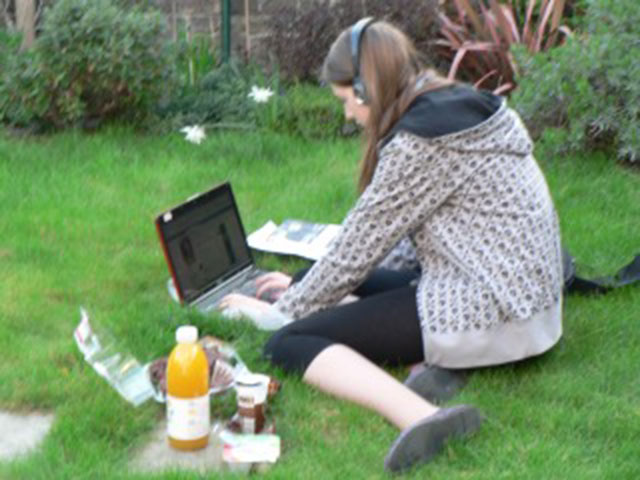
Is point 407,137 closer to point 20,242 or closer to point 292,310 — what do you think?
point 292,310

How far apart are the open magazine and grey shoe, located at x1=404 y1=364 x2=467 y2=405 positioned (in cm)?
123

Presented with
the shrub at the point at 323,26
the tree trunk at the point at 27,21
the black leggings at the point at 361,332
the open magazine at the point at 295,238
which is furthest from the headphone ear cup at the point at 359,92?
the shrub at the point at 323,26

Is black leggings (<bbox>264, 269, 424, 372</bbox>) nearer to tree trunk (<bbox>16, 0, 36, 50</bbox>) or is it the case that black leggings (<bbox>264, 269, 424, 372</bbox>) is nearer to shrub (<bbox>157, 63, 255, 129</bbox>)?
shrub (<bbox>157, 63, 255, 129</bbox>)

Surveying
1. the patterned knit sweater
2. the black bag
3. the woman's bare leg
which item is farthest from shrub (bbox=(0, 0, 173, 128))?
the woman's bare leg

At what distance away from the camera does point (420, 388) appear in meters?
3.97

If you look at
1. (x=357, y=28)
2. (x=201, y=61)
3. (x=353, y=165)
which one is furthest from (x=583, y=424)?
(x=201, y=61)

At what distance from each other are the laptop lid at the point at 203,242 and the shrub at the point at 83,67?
229 centimetres

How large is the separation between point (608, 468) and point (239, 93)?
4.56 meters

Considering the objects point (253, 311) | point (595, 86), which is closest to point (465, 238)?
point (253, 311)

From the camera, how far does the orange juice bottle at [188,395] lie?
356cm

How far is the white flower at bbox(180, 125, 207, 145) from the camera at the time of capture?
691 centimetres

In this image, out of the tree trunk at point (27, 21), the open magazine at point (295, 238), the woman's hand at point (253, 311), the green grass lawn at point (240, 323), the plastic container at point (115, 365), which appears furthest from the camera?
the tree trunk at point (27, 21)

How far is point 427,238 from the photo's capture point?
404cm

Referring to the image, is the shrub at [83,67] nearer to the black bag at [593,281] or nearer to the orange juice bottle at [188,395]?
the black bag at [593,281]
